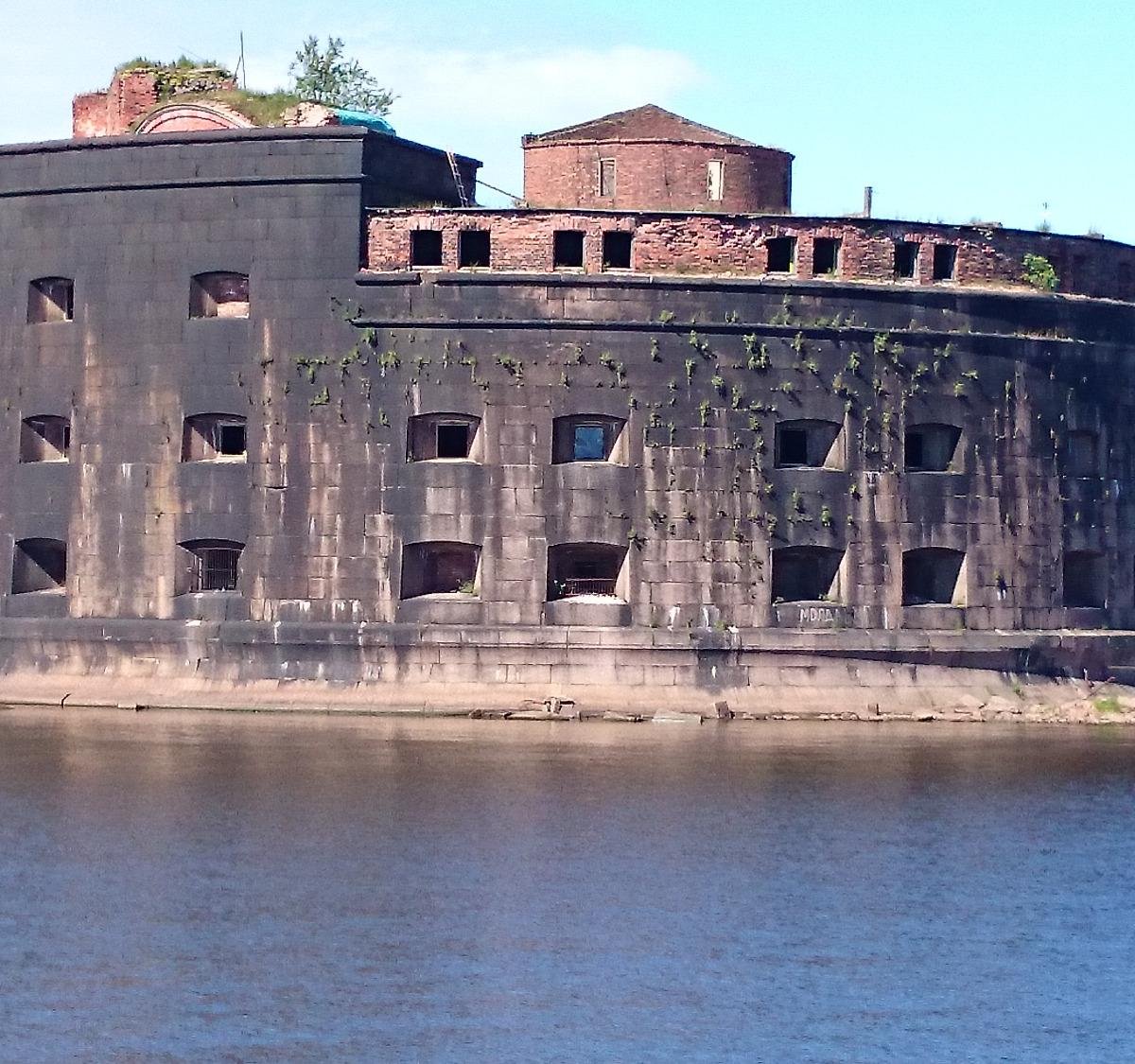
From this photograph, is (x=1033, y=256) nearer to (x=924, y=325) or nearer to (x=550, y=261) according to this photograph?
(x=924, y=325)

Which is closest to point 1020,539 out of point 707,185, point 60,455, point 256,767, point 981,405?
point 981,405

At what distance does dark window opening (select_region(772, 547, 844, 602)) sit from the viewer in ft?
104

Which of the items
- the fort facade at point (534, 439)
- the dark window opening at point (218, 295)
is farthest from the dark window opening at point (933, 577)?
the dark window opening at point (218, 295)

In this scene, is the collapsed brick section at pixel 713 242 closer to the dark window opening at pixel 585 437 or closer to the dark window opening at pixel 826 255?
the dark window opening at pixel 826 255

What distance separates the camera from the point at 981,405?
3203 centimetres

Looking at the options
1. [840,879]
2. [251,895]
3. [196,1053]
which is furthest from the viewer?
[840,879]

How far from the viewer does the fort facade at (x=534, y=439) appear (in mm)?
31031

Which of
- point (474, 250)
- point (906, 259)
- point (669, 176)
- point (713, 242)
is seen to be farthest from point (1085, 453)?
point (474, 250)

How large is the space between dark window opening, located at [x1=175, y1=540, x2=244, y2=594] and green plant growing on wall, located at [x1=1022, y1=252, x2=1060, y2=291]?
40.3ft

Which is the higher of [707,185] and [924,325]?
[707,185]

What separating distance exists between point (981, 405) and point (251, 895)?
16.5m

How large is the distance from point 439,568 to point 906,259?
8.12 metres

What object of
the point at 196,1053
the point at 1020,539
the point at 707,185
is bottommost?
the point at 196,1053

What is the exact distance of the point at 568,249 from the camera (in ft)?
103
